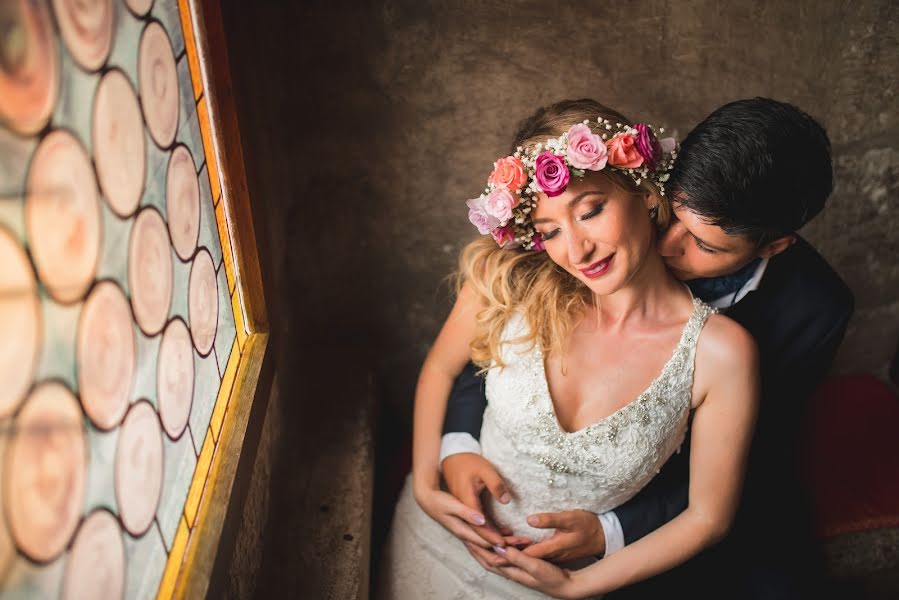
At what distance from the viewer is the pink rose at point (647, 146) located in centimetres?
181

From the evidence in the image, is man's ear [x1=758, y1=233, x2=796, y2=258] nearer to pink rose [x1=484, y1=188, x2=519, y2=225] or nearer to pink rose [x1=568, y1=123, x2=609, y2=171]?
pink rose [x1=568, y1=123, x2=609, y2=171]

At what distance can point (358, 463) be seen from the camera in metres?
2.42

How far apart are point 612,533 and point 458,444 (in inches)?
21.1

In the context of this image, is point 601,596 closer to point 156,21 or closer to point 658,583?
point 658,583

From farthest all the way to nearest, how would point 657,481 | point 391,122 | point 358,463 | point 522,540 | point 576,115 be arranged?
point 391,122
point 358,463
point 657,481
point 522,540
point 576,115

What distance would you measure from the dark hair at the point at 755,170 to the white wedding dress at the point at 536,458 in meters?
0.30

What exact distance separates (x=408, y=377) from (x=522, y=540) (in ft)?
4.09

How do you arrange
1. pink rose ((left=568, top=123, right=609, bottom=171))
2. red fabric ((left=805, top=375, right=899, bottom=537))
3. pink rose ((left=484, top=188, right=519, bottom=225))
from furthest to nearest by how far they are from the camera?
red fabric ((left=805, top=375, right=899, bottom=537))
pink rose ((left=484, top=188, right=519, bottom=225))
pink rose ((left=568, top=123, right=609, bottom=171))

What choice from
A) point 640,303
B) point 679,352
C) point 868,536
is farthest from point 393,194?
point 868,536

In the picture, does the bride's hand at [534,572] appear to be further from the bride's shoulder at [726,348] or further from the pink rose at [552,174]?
the pink rose at [552,174]

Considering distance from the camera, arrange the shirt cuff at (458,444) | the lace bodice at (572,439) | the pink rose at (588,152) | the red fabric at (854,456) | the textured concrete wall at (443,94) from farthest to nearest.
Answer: the red fabric at (854,456)
the textured concrete wall at (443,94)
the shirt cuff at (458,444)
the lace bodice at (572,439)
the pink rose at (588,152)

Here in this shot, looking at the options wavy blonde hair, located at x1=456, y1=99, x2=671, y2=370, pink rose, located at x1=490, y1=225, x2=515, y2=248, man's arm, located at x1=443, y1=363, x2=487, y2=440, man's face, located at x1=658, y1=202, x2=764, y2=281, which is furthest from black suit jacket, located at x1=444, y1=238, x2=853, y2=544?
pink rose, located at x1=490, y1=225, x2=515, y2=248

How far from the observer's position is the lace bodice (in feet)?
6.36

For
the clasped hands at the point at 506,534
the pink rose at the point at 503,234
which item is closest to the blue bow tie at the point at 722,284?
the pink rose at the point at 503,234
